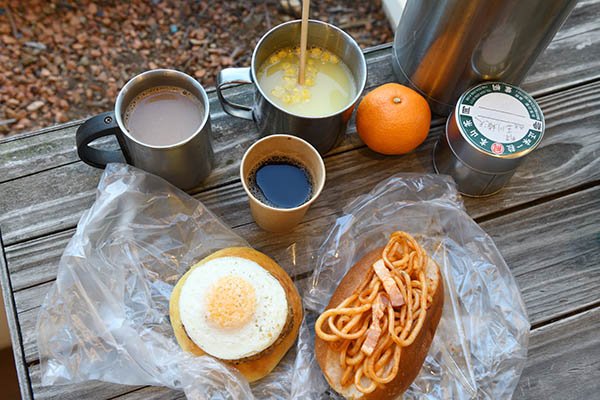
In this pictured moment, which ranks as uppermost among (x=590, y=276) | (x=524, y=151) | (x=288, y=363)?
(x=524, y=151)

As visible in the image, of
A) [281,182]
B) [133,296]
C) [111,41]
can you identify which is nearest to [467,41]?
[281,182]

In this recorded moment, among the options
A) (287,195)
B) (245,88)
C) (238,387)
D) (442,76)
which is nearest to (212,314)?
(238,387)

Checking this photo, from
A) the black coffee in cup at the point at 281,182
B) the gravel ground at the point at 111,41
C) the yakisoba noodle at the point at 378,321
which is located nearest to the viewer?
the yakisoba noodle at the point at 378,321

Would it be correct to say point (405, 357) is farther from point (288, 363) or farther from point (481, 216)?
point (481, 216)

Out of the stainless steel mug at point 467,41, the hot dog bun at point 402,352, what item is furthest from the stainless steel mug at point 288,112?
the hot dog bun at point 402,352

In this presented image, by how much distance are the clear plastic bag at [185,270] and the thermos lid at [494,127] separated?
87 millimetres

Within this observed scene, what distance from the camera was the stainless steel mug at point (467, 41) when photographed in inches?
33.9

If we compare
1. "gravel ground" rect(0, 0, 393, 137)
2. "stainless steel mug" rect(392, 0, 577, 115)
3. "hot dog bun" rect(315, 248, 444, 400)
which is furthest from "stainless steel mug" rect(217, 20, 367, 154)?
"gravel ground" rect(0, 0, 393, 137)

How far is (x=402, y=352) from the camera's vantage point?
2.72ft

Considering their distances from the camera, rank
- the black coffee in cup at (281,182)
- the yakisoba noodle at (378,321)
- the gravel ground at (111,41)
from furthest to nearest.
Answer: the gravel ground at (111,41) → the black coffee in cup at (281,182) → the yakisoba noodle at (378,321)

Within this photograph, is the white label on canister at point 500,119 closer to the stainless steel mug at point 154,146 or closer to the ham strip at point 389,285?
the ham strip at point 389,285

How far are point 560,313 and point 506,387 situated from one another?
168mm

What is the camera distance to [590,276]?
39.0 inches

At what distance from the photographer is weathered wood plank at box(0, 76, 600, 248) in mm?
967
